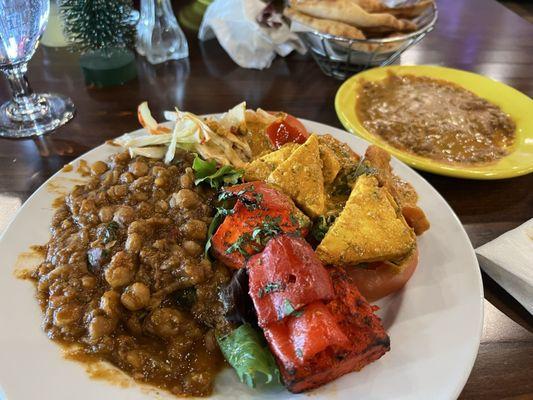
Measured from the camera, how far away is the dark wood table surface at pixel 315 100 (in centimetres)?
181

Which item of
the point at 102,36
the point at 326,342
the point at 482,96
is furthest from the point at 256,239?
the point at 482,96

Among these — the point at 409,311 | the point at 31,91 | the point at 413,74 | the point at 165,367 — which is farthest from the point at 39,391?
the point at 413,74

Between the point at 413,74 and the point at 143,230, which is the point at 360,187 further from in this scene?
the point at 413,74

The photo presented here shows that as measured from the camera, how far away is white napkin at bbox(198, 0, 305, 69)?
11.5 ft

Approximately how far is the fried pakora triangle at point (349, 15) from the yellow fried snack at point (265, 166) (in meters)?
1.63

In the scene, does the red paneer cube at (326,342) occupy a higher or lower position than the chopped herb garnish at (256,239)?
lower

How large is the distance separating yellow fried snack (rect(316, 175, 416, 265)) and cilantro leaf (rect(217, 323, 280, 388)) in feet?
1.21

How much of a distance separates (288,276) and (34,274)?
1011 mm

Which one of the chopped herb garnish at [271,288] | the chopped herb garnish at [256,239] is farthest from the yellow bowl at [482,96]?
the chopped herb garnish at [271,288]

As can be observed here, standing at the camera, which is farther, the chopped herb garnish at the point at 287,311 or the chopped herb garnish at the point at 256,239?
the chopped herb garnish at the point at 256,239

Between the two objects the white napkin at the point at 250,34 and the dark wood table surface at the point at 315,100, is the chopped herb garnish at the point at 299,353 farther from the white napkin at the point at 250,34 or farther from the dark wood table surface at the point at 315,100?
the white napkin at the point at 250,34

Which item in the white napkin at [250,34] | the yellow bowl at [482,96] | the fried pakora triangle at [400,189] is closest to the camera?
the fried pakora triangle at [400,189]

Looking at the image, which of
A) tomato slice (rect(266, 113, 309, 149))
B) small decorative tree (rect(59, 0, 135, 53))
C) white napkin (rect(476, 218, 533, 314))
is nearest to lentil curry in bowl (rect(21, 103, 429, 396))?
tomato slice (rect(266, 113, 309, 149))

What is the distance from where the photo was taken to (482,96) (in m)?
3.16
